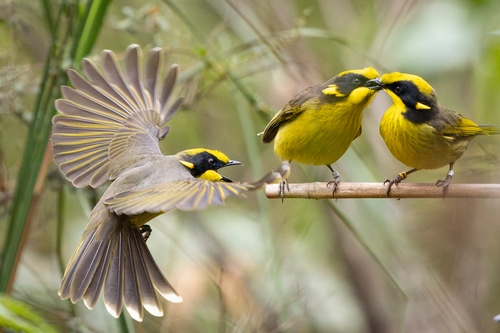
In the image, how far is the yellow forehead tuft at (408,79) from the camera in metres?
2.57

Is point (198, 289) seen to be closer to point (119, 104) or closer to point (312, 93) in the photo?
point (119, 104)

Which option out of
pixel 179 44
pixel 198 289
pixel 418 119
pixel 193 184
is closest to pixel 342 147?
pixel 418 119

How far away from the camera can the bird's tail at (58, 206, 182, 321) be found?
269cm

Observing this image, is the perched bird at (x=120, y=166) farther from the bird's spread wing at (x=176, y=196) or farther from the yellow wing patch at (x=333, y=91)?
the yellow wing patch at (x=333, y=91)

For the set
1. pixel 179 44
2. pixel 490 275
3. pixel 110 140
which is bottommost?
pixel 490 275

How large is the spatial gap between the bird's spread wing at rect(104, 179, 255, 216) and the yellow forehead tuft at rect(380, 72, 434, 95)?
28.6 inches

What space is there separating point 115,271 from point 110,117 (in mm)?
664

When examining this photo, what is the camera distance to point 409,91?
8.85 ft

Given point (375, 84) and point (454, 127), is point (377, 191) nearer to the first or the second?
point (375, 84)

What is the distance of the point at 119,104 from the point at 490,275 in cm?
304

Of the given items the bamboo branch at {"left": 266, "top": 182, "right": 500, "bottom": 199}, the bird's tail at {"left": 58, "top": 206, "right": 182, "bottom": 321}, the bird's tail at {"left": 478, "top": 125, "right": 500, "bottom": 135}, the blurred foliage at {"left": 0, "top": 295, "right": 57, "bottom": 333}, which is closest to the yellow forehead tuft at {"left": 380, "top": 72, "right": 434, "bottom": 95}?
the bird's tail at {"left": 478, "top": 125, "right": 500, "bottom": 135}

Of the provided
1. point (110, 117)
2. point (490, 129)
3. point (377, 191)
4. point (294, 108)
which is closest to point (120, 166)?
point (110, 117)

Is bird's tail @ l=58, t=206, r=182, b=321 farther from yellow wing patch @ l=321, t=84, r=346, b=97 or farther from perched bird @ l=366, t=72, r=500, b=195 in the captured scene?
perched bird @ l=366, t=72, r=500, b=195

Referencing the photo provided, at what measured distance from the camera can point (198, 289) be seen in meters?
4.41
